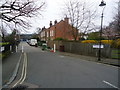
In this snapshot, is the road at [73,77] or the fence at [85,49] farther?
the fence at [85,49]

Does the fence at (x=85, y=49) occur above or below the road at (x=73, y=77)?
above

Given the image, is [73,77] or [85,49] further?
[85,49]

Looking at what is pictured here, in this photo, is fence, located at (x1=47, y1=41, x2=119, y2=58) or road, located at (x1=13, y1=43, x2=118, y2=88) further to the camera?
fence, located at (x1=47, y1=41, x2=119, y2=58)

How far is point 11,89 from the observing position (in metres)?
6.44

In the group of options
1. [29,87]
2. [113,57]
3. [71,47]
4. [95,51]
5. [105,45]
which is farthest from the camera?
[71,47]

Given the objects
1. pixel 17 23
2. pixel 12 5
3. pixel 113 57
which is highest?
pixel 12 5

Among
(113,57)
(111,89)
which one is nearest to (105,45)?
(113,57)

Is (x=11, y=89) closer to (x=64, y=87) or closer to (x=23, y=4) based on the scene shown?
(x=64, y=87)

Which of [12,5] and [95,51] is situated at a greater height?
[12,5]

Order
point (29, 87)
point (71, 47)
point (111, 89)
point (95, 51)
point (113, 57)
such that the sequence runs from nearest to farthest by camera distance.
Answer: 1. point (111, 89)
2. point (29, 87)
3. point (113, 57)
4. point (95, 51)
5. point (71, 47)

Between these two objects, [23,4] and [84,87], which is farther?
[23,4]

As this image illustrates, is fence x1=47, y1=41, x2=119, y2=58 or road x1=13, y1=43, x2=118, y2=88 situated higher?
fence x1=47, y1=41, x2=119, y2=58

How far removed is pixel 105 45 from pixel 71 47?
9.76m

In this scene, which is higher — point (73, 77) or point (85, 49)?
point (85, 49)
